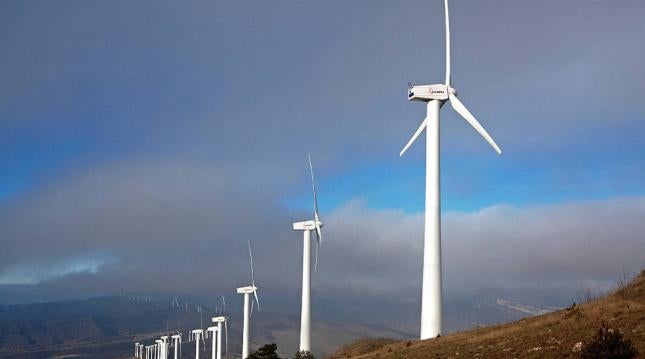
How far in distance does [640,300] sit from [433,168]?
78.3 ft

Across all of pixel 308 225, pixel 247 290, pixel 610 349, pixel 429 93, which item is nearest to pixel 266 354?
pixel 429 93

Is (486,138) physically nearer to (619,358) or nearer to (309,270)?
(619,358)

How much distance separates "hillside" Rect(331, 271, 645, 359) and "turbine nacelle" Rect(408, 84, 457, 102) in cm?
2806

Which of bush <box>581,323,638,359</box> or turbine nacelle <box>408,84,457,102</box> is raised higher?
turbine nacelle <box>408,84,457,102</box>

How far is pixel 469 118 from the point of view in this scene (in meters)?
73.2

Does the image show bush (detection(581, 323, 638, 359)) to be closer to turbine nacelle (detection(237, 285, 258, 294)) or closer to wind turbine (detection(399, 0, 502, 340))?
wind turbine (detection(399, 0, 502, 340))

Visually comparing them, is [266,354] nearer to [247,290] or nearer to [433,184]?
[433,184]

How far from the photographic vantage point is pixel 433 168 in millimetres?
67500

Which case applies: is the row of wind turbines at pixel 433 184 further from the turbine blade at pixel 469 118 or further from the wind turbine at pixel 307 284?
the wind turbine at pixel 307 284

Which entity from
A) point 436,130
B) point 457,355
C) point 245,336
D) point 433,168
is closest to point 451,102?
point 436,130

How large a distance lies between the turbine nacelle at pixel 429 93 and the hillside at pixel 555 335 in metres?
28.1

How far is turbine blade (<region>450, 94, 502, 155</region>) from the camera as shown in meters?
68.9

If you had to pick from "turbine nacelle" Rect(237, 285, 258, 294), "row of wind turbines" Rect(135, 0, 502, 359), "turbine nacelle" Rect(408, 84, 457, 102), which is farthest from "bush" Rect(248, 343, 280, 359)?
"turbine nacelle" Rect(237, 285, 258, 294)

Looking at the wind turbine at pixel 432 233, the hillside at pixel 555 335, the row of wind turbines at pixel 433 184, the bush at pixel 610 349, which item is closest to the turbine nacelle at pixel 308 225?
the row of wind turbines at pixel 433 184
